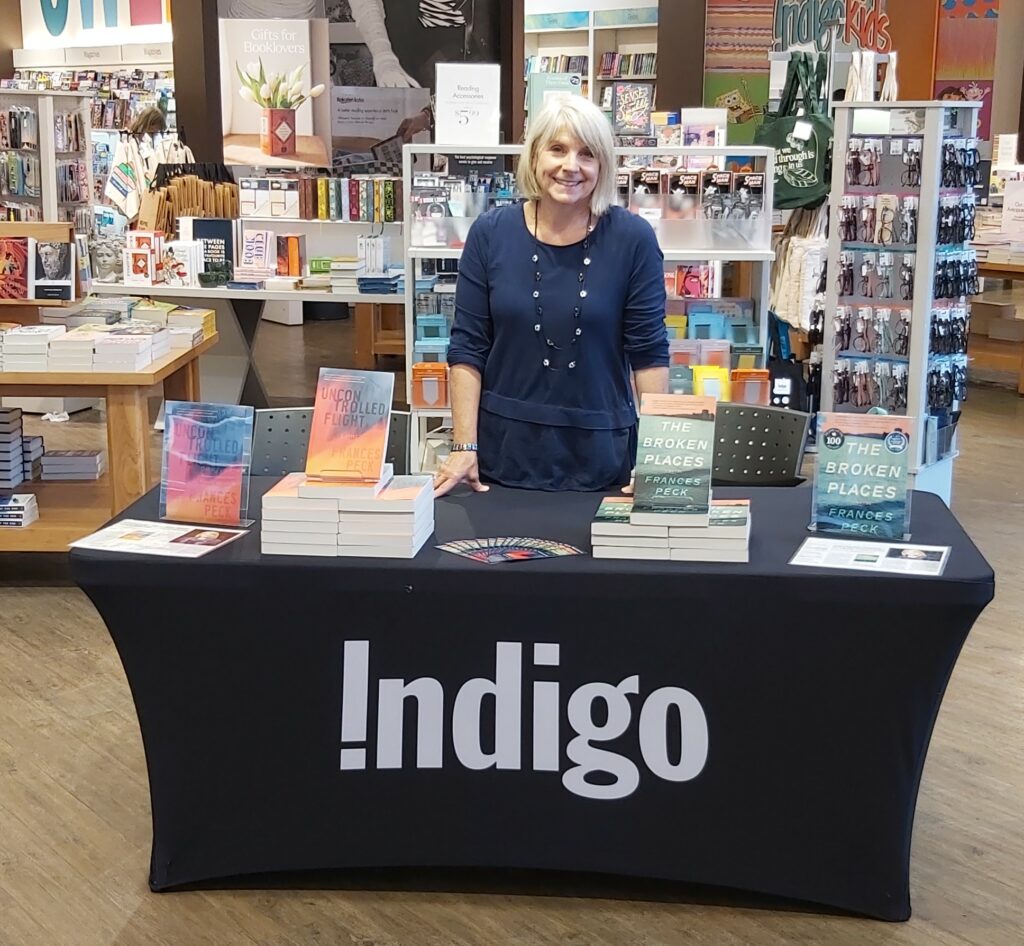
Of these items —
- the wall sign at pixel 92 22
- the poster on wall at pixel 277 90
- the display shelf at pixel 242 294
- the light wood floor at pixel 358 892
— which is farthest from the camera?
the wall sign at pixel 92 22

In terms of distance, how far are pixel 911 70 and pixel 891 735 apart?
36.2 feet

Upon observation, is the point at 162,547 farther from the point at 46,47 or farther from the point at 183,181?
the point at 46,47

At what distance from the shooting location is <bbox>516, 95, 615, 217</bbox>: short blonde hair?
118 inches

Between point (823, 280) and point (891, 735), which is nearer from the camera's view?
point (891, 735)

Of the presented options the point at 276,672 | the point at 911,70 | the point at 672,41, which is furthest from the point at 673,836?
the point at 911,70

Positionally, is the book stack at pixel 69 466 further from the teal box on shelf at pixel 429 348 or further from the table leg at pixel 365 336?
the table leg at pixel 365 336

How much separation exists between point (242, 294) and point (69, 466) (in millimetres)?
2010

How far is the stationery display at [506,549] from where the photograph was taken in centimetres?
257

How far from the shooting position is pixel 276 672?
265 centimetres

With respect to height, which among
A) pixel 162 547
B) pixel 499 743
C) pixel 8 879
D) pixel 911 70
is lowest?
pixel 8 879

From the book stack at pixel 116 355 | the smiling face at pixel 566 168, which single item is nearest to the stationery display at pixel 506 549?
the smiling face at pixel 566 168

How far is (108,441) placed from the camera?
4801 mm

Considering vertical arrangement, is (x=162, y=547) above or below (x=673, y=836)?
above

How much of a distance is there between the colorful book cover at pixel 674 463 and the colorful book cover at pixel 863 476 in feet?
0.79
